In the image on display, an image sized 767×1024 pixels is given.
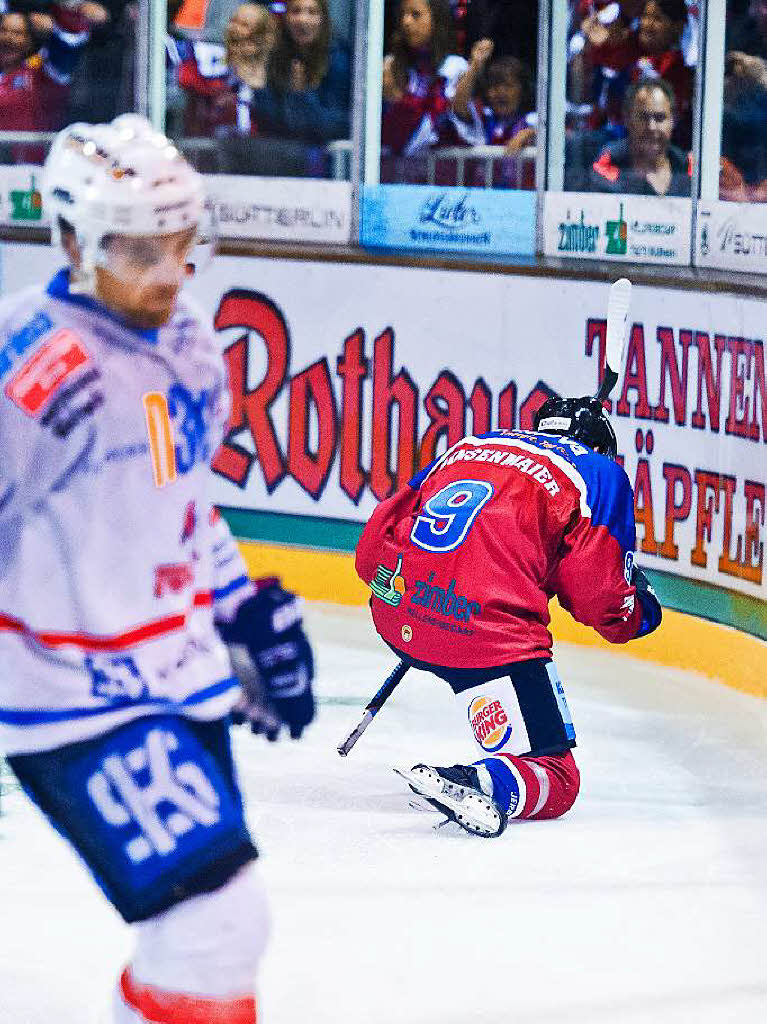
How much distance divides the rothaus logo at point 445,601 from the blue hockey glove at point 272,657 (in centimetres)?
160

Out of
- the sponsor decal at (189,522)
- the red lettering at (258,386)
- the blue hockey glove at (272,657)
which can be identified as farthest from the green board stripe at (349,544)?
the sponsor decal at (189,522)

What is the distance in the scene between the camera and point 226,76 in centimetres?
685

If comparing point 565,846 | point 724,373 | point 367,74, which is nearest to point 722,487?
point 724,373

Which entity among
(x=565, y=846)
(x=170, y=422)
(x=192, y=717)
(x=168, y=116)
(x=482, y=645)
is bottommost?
(x=565, y=846)

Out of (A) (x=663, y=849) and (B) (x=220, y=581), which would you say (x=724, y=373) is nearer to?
(A) (x=663, y=849)

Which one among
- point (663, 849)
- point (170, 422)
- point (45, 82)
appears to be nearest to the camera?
point (170, 422)

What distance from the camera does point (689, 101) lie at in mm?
5902

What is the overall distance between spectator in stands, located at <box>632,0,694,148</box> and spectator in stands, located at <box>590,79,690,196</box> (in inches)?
1.2

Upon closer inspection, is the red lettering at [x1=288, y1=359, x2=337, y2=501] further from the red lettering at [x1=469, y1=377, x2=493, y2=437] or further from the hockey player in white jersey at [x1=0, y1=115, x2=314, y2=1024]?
the hockey player in white jersey at [x1=0, y1=115, x2=314, y2=1024]

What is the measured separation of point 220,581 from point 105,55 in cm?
523

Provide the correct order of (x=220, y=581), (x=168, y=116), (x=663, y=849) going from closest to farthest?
(x=220, y=581)
(x=663, y=849)
(x=168, y=116)

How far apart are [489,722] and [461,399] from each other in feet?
7.37

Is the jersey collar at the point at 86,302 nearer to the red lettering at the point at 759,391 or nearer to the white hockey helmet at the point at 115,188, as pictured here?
the white hockey helmet at the point at 115,188

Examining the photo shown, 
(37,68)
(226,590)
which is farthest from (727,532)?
(37,68)
